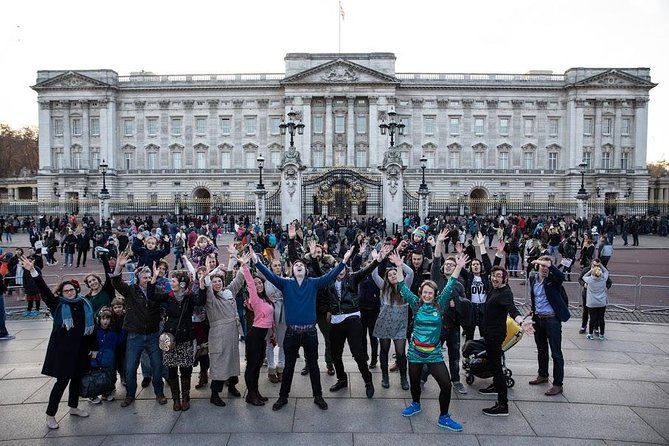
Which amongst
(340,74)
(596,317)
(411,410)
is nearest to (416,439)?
(411,410)

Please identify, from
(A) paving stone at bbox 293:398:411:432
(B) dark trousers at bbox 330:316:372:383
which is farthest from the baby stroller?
(B) dark trousers at bbox 330:316:372:383

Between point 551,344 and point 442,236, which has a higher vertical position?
point 442,236

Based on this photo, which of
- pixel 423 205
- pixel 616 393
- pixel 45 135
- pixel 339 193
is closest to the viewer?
pixel 616 393

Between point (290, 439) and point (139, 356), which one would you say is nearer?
point (290, 439)

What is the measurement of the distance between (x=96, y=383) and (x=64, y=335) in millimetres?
835

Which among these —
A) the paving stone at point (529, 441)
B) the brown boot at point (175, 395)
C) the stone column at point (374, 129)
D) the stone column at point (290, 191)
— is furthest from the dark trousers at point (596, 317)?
the stone column at point (374, 129)

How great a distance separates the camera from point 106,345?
6.99 meters

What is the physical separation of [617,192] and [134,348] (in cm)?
6478

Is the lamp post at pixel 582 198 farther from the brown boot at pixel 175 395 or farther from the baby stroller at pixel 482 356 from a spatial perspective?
the brown boot at pixel 175 395

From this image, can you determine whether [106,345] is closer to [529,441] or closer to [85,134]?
[529,441]

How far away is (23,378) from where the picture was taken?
806 centimetres

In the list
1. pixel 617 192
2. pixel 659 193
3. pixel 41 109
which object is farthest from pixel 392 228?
pixel 659 193

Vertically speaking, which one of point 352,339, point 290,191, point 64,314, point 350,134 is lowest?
point 352,339

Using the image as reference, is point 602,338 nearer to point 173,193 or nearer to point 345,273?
point 345,273
